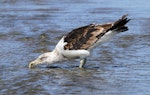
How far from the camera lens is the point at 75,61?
12.2 metres

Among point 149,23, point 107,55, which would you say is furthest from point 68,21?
point 107,55

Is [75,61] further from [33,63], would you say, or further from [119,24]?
[119,24]

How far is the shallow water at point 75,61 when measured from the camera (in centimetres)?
921

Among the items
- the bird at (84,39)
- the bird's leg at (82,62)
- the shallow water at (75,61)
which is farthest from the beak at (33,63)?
the bird's leg at (82,62)

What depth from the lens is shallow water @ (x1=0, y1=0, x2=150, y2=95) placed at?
363 inches

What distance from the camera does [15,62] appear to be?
11.6 m

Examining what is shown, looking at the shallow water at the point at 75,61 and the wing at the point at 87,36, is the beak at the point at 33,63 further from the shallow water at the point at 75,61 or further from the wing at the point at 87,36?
the wing at the point at 87,36

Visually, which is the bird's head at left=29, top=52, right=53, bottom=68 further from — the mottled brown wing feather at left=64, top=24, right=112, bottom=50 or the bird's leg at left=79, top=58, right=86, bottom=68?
the bird's leg at left=79, top=58, right=86, bottom=68

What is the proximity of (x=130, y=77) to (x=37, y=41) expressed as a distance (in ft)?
15.8

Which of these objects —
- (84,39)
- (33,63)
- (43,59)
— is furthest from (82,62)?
(33,63)

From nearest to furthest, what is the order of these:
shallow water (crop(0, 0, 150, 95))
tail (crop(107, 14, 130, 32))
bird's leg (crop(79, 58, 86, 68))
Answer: shallow water (crop(0, 0, 150, 95))
tail (crop(107, 14, 130, 32))
bird's leg (crop(79, 58, 86, 68))

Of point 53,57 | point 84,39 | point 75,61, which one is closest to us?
point 84,39

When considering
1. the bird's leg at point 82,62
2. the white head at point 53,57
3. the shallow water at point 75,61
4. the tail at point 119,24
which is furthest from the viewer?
the bird's leg at point 82,62

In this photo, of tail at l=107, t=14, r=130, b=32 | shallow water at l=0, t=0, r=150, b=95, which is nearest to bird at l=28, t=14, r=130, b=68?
tail at l=107, t=14, r=130, b=32
